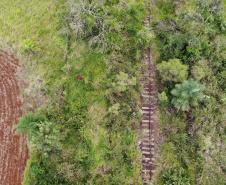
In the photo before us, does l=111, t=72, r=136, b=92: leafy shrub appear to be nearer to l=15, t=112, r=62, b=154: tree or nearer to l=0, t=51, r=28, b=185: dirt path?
l=15, t=112, r=62, b=154: tree

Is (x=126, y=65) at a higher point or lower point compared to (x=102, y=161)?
higher

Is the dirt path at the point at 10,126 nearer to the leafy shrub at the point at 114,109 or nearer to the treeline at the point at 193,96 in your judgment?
the leafy shrub at the point at 114,109

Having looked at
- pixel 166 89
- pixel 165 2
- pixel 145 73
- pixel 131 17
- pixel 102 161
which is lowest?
pixel 102 161

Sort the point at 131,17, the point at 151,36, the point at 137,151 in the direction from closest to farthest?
the point at 137,151 < the point at 151,36 < the point at 131,17

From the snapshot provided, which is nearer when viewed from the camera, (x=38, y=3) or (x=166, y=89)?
(x=166, y=89)

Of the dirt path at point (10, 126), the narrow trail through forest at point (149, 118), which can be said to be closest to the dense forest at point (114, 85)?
the narrow trail through forest at point (149, 118)

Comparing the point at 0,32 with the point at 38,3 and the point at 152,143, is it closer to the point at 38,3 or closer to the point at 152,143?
the point at 38,3

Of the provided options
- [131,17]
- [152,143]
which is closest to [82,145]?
[152,143]

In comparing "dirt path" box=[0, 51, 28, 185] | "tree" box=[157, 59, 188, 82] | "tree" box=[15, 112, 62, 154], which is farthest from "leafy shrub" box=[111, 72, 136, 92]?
"dirt path" box=[0, 51, 28, 185]
